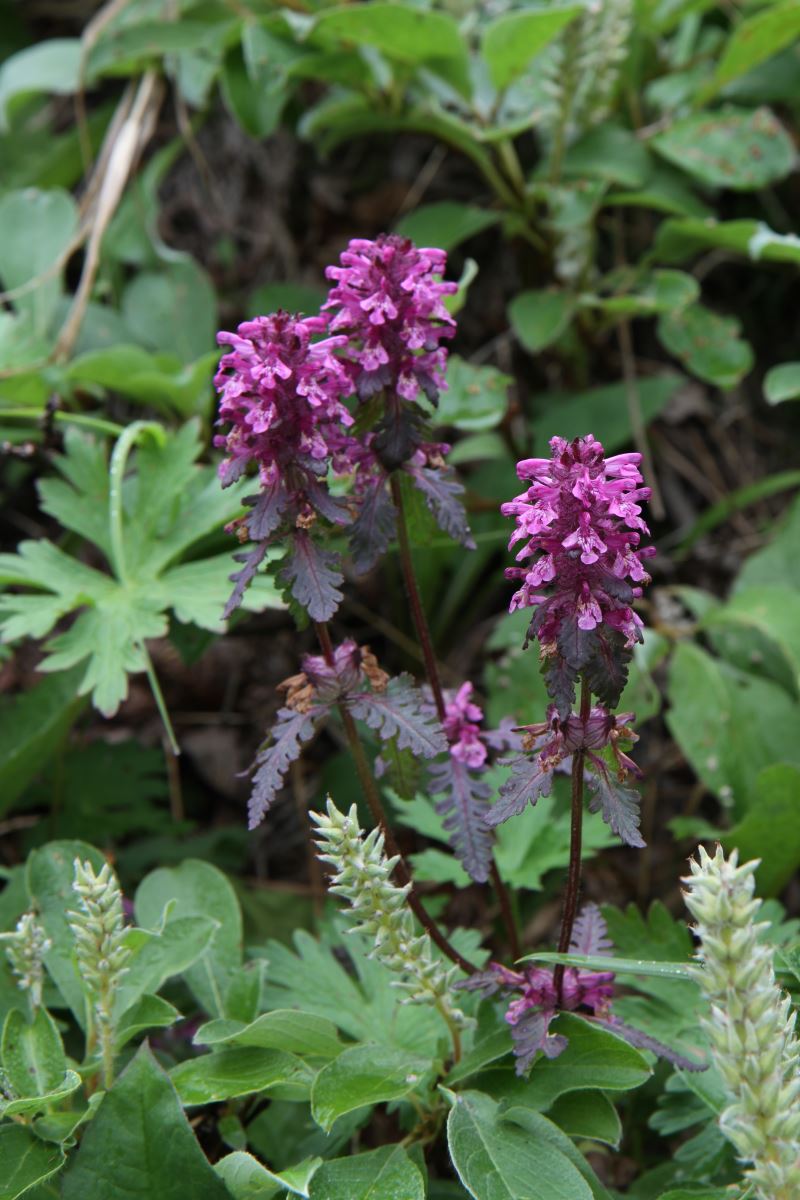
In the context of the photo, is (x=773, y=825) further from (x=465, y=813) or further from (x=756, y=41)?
(x=756, y=41)

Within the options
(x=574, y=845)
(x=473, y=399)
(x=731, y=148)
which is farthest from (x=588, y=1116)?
(x=731, y=148)

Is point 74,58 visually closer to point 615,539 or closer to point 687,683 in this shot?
point 687,683

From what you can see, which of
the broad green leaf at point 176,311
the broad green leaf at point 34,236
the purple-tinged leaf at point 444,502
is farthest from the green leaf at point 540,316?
the purple-tinged leaf at point 444,502

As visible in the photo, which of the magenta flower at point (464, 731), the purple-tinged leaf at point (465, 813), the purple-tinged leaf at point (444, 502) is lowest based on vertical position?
the purple-tinged leaf at point (465, 813)

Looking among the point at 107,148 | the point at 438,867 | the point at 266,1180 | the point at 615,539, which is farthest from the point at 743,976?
the point at 107,148

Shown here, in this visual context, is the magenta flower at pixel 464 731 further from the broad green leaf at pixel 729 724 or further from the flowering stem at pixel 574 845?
the broad green leaf at pixel 729 724

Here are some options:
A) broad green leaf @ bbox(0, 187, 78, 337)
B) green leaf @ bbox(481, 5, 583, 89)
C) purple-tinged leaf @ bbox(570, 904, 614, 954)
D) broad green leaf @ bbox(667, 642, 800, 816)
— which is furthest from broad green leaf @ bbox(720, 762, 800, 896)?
broad green leaf @ bbox(0, 187, 78, 337)
